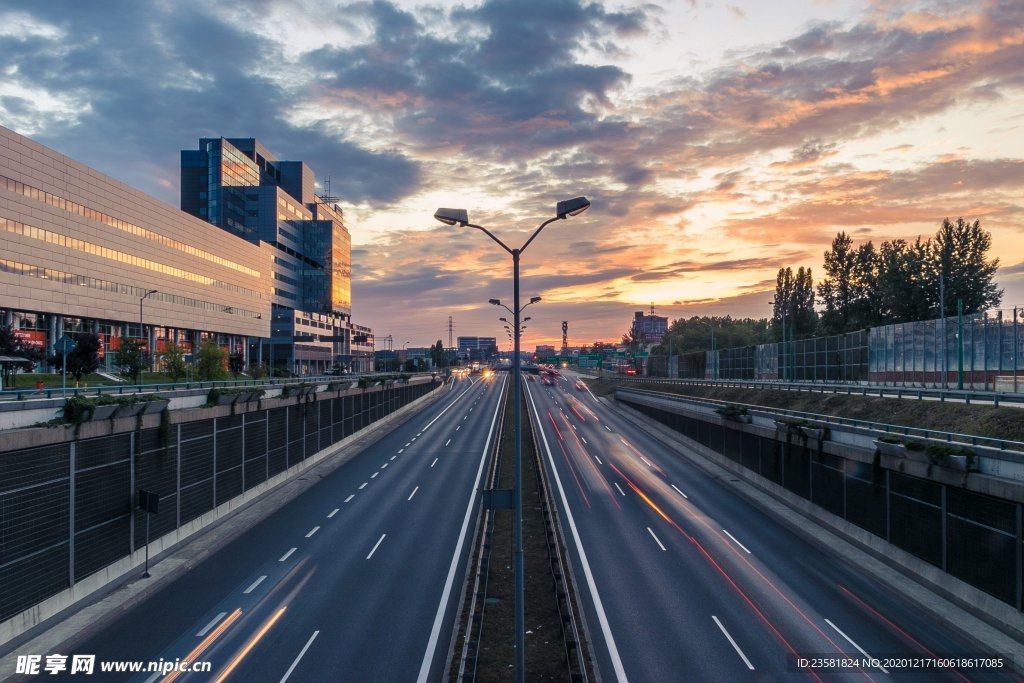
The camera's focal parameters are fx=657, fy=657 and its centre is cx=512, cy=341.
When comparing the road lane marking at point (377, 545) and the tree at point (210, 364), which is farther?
the tree at point (210, 364)

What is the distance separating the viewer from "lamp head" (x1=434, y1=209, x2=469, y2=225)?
1833cm

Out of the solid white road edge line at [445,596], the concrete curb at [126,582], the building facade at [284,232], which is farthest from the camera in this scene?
the building facade at [284,232]

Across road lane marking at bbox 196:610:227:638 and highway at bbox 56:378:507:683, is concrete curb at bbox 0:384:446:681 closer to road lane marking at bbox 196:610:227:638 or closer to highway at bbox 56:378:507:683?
highway at bbox 56:378:507:683

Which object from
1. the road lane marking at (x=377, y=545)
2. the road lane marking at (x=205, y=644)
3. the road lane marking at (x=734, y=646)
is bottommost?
the road lane marking at (x=377, y=545)

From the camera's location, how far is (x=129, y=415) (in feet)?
86.1

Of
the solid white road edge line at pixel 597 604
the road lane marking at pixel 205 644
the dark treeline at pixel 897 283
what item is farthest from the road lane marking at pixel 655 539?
the dark treeline at pixel 897 283

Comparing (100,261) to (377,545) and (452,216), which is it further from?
(452,216)

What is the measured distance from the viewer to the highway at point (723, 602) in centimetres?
1880

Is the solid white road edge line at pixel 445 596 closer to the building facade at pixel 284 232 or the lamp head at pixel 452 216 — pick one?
the lamp head at pixel 452 216

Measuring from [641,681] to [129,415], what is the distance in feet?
70.6

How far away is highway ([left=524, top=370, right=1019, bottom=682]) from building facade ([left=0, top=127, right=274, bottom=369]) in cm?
6598

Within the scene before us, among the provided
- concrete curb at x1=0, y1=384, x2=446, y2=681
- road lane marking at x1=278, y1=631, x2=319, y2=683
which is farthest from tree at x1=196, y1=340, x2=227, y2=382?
road lane marking at x1=278, y1=631, x2=319, y2=683

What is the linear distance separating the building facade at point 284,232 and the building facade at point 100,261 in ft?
93.5

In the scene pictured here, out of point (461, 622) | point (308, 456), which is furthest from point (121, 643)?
point (308, 456)
